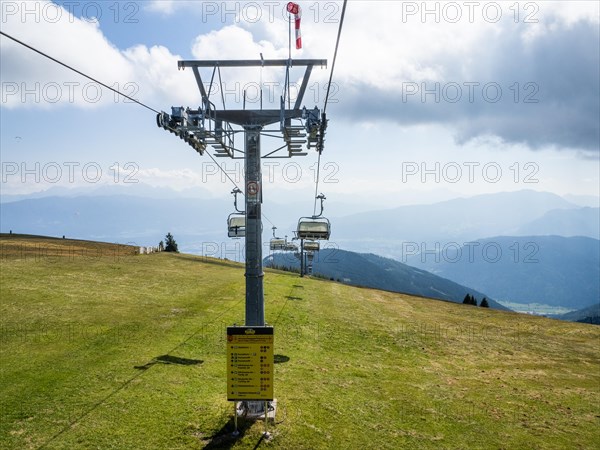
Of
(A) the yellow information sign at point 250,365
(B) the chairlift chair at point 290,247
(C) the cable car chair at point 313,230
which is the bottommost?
(A) the yellow information sign at point 250,365

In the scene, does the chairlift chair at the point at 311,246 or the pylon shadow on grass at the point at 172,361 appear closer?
the pylon shadow on grass at the point at 172,361

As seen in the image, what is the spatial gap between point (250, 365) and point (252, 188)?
5.31 metres

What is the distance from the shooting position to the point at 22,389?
13.7 metres

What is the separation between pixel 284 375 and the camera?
678 inches

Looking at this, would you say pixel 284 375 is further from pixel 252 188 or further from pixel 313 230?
pixel 313 230

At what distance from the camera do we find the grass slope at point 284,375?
12297 mm

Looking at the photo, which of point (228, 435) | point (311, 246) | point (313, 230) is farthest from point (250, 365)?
point (311, 246)

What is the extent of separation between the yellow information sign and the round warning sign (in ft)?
13.5

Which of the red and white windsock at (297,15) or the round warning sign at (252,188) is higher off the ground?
the red and white windsock at (297,15)

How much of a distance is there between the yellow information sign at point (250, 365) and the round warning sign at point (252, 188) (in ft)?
13.5

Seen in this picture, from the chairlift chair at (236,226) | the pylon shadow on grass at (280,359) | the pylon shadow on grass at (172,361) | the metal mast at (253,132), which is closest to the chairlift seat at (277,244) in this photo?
the chairlift chair at (236,226)

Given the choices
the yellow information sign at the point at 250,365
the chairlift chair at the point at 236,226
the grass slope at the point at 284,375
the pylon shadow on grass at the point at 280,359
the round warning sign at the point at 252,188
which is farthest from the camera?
the chairlift chair at the point at 236,226

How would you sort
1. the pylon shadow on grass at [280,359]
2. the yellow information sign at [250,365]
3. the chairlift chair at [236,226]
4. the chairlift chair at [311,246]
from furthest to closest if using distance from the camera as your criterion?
the chairlift chair at [311,246] < the chairlift chair at [236,226] < the pylon shadow on grass at [280,359] < the yellow information sign at [250,365]

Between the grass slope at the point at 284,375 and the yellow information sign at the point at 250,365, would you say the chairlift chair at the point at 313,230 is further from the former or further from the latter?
the yellow information sign at the point at 250,365
